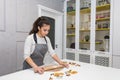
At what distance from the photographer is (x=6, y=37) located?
7.99 ft

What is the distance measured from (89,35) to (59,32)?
0.98 metres

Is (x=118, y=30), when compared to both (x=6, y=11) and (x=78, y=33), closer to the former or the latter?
(x=78, y=33)

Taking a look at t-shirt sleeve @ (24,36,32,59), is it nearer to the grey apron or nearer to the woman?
the woman

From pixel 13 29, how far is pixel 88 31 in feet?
6.34

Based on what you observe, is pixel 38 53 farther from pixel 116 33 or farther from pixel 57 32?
pixel 57 32

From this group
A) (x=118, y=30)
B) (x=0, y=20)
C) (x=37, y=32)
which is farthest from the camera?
(x=118, y=30)

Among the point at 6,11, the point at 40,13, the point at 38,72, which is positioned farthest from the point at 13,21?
the point at 38,72

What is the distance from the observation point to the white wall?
2389 millimetres

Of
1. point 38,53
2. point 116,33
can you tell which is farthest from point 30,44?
point 116,33

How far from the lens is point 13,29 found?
2.56 metres

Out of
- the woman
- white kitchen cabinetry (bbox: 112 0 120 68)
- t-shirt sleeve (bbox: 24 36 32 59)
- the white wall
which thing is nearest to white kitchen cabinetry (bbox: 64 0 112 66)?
white kitchen cabinetry (bbox: 112 0 120 68)

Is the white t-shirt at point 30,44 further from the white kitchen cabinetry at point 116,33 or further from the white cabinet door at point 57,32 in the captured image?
the white cabinet door at point 57,32

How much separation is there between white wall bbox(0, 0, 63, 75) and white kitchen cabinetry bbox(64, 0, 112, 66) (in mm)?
1301

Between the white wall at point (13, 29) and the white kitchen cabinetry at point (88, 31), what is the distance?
1301 mm
